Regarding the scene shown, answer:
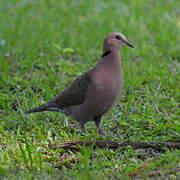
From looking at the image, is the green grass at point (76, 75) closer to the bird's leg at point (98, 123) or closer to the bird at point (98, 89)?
the bird's leg at point (98, 123)

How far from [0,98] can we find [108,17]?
4.18 metres

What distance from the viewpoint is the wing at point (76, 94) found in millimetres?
5362

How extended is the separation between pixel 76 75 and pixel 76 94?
176 cm

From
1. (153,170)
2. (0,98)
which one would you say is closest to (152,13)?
(0,98)

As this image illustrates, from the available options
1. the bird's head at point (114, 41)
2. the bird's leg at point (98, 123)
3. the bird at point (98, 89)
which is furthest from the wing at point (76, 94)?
the bird's head at point (114, 41)

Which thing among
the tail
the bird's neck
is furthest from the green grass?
the bird's neck

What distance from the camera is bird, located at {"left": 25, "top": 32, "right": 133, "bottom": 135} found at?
5.16 m

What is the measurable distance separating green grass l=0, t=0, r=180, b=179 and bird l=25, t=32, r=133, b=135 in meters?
0.24

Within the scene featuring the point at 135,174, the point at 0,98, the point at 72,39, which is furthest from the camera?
the point at 72,39

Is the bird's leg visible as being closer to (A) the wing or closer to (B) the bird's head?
(A) the wing

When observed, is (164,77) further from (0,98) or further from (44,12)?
(44,12)

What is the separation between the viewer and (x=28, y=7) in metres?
10.8

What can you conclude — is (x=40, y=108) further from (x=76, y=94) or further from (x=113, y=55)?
(x=113, y=55)

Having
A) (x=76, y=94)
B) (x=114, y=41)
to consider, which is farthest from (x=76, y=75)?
(x=114, y=41)
